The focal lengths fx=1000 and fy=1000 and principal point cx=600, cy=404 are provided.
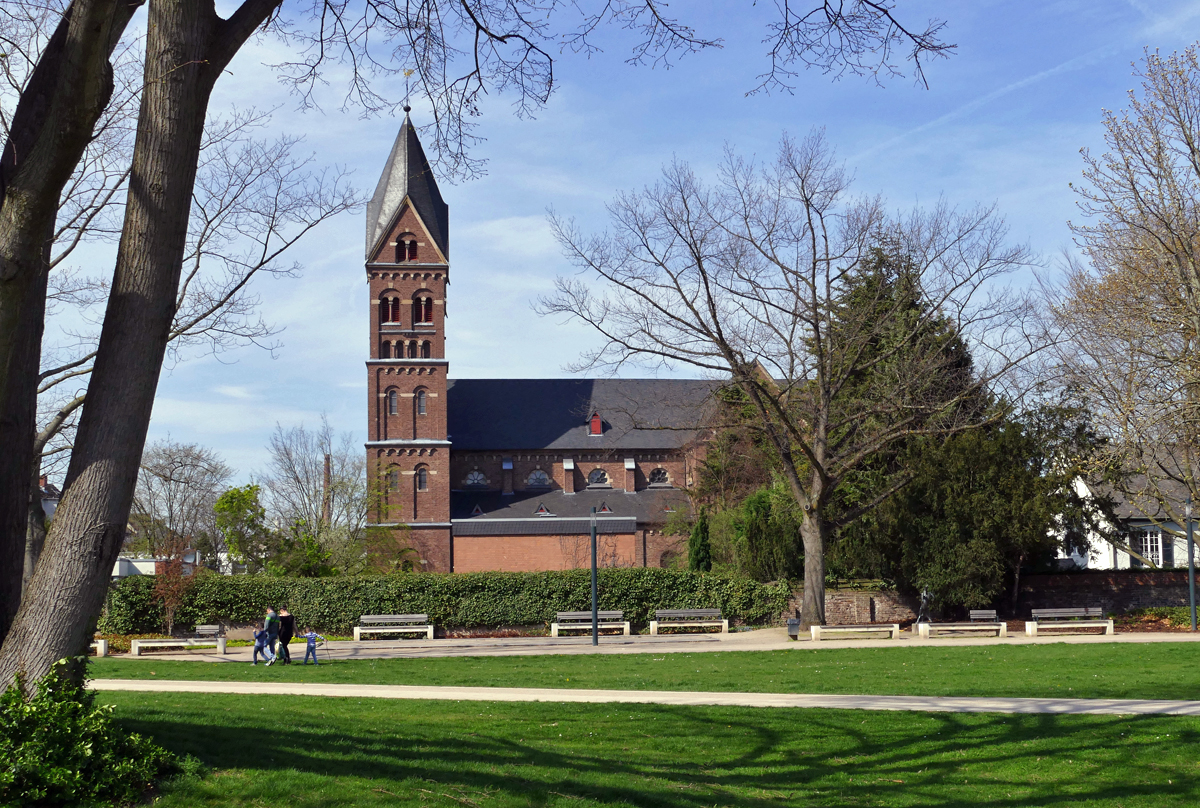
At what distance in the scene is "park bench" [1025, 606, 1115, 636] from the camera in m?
25.5

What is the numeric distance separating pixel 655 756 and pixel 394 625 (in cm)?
2142

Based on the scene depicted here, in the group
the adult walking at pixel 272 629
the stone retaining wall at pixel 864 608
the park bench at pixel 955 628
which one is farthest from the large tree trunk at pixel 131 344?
the stone retaining wall at pixel 864 608

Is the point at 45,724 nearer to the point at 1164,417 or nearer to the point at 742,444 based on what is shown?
the point at 1164,417

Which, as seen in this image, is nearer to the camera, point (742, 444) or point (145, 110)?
point (145, 110)

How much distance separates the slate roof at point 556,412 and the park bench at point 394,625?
3048 cm

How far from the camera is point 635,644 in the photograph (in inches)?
1000

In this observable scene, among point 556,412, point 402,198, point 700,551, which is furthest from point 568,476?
point 700,551

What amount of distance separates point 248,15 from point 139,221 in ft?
5.29

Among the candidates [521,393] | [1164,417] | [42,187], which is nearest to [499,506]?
[521,393]

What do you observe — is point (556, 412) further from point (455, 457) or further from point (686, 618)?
point (686, 618)

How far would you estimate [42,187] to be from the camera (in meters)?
6.12

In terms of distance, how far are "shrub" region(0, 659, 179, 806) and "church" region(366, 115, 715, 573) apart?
149ft

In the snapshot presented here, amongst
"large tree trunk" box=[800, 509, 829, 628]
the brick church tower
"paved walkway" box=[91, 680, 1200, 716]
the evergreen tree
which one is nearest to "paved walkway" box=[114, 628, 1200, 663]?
"large tree trunk" box=[800, 509, 829, 628]

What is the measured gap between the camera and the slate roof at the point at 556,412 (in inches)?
2398
